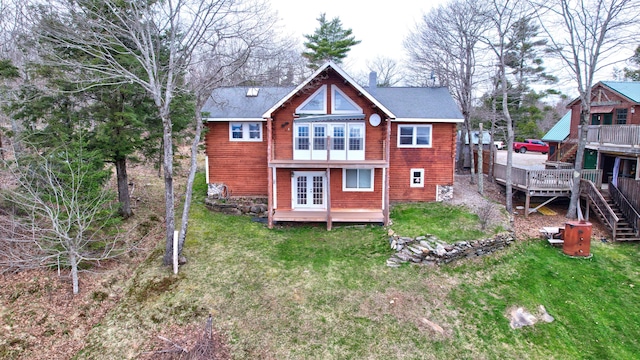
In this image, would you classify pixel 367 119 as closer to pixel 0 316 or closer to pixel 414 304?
pixel 414 304

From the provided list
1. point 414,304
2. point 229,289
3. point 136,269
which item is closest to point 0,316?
point 136,269

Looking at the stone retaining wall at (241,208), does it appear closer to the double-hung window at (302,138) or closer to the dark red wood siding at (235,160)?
the dark red wood siding at (235,160)

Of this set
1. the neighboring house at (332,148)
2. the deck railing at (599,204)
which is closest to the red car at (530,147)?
the deck railing at (599,204)

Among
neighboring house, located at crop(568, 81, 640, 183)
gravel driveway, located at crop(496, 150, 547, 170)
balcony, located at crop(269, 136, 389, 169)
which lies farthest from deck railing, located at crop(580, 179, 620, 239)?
balcony, located at crop(269, 136, 389, 169)

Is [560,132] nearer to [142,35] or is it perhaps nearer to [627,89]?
[627,89]

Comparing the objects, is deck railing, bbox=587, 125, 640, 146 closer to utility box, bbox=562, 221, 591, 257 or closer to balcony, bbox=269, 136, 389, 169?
utility box, bbox=562, 221, 591, 257

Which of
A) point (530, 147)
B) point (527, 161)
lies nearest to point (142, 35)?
point (527, 161)
